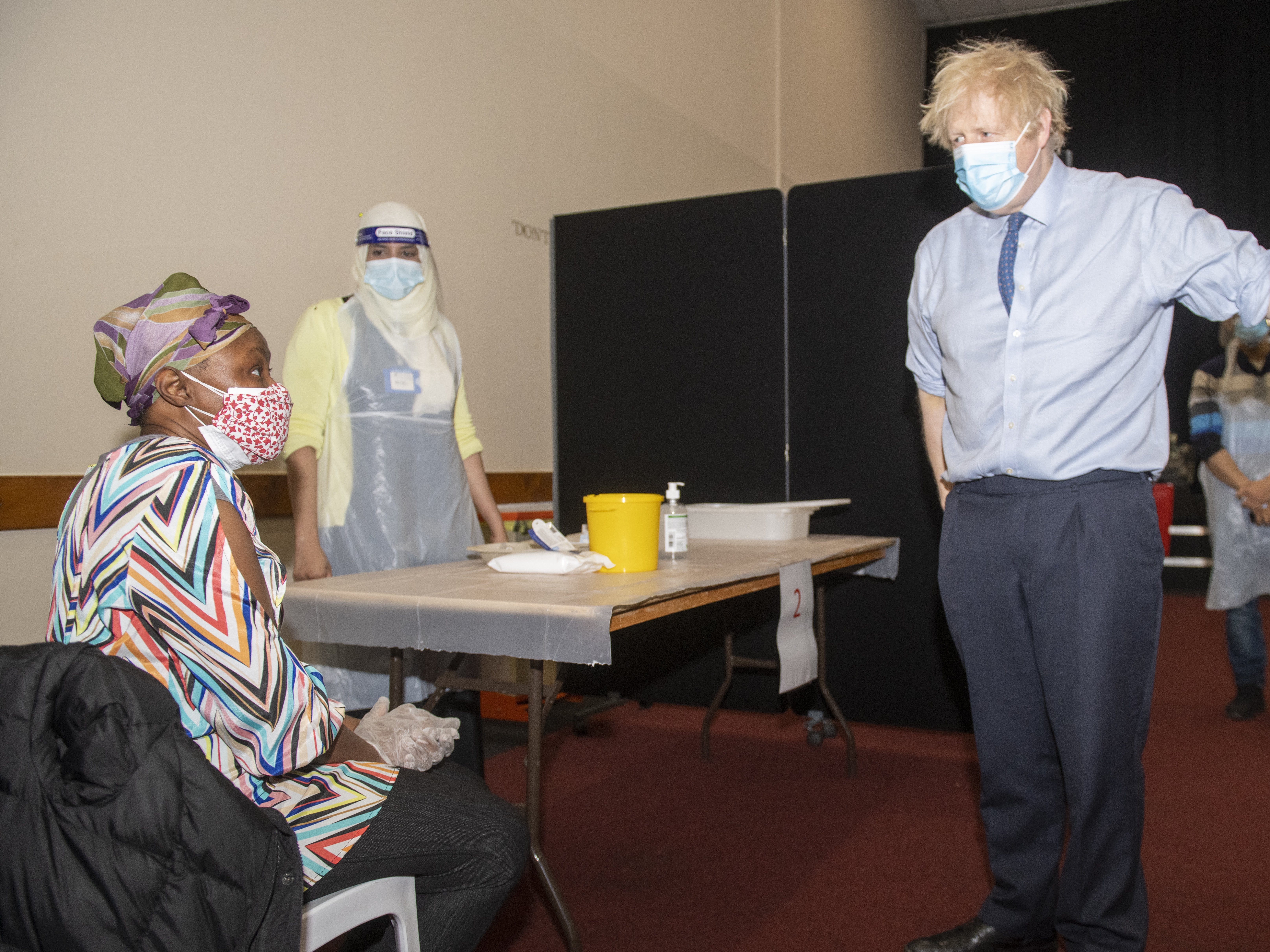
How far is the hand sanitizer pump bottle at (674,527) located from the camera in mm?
2168

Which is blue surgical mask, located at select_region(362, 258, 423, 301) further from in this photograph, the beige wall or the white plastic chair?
the white plastic chair

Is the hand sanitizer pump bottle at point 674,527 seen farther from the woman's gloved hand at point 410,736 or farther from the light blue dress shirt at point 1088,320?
the woman's gloved hand at point 410,736

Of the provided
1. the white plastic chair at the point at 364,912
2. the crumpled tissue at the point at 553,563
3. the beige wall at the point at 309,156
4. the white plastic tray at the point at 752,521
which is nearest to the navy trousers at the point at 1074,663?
the crumpled tissue at the point at 553,563

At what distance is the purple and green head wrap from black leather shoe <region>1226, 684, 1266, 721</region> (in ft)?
11.6

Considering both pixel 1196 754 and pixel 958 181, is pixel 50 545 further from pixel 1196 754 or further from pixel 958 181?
pixel 1196 754

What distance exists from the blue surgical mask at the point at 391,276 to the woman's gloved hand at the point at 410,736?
3.80 ft

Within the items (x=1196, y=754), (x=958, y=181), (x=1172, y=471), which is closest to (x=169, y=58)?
(x=958, y=181)

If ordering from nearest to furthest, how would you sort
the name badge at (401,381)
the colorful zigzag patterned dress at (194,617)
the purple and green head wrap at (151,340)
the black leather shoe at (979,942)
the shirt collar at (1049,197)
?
the colorful zigzag patterned dress at (194,617) → the purple and green head wrap at (151,340) → the shirt collar at (1049,197) → the black leather shoe at (979,942) → the name badge at (401,381)

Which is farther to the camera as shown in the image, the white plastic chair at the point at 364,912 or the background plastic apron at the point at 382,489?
the background plastic apron at the point at 382,489

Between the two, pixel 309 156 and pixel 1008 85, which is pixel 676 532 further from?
pixel 309 156

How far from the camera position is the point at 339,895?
110 centimetres

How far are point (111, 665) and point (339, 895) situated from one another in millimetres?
415

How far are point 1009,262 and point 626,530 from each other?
0.82 m

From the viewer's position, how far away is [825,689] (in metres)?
2.91
